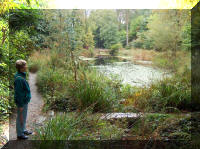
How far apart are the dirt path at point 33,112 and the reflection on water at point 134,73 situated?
4.98ft

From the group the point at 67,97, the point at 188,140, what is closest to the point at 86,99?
the point at 67,97

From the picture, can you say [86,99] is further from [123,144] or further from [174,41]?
[174,41]

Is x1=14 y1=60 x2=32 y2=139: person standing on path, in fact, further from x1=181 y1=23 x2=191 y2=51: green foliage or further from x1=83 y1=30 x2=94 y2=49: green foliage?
x1=181 y1=23 x2=191 y2=51: green foliage

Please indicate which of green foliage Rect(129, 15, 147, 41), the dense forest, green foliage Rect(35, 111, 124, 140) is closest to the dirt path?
the dense forest

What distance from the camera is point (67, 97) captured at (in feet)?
11.9

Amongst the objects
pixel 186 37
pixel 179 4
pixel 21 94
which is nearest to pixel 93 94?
pixel 21 94

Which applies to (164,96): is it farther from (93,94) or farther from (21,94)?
(21,94)

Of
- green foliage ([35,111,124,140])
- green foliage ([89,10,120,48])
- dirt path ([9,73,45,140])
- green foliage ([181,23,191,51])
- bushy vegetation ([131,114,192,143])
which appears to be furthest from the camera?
green foliage ([181,23,191,51])

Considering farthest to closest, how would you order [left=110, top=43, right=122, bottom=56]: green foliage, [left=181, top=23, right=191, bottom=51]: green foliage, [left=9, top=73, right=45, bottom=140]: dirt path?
1. [left=181, top=23, right=191, bottom=51]: green foliage
2. [left=110, top=43, right=122, bottom=56]: green foliage
3. [left=9, top=73, right=45, bottom=140]: dirt path

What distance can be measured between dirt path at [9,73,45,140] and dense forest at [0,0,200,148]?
120mm

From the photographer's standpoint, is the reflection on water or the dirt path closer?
the dirt path

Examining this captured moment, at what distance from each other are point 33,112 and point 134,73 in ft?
7.26

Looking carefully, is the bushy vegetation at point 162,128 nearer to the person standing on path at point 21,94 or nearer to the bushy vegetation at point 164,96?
the bushy vegetation at point 164,96

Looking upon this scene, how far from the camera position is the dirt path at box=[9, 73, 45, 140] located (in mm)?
2830
